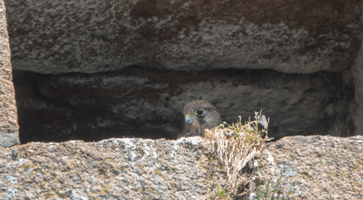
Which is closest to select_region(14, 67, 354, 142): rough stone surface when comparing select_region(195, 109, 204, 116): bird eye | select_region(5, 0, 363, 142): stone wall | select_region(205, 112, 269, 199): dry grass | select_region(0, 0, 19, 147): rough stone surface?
select_region(5, 0, 363, 142): stone wall

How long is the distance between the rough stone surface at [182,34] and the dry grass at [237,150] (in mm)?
982

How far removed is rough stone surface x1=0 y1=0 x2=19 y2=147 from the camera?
2.09 m

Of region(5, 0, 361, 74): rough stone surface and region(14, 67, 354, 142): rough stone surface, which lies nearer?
region(5, 0, 361, 74): rough stone surface

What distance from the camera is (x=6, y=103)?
85.4 inches

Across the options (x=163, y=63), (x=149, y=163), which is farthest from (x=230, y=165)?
(x=163, y=63)

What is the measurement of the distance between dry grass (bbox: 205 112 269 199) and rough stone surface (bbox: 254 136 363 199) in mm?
59

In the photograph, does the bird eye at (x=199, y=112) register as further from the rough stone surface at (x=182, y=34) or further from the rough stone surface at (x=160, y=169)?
the rough stone surface at (x=160, y=169)

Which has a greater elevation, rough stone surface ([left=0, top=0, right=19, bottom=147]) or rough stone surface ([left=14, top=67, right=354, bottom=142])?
rough stone surface ([left=14, top=67, right=354, bottom=142])

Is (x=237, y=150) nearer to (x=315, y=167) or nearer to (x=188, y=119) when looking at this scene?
(x=315, y=167)

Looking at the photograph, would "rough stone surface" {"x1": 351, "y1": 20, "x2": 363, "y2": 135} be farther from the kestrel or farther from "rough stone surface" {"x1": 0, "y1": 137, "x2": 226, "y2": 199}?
"rough stone surface" {"x1": 0, "y1": 137, "x2": 226, "y2": 199}

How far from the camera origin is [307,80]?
3629 millimetres

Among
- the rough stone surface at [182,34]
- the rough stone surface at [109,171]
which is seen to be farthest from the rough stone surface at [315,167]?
the rough stone surface at [182,34]

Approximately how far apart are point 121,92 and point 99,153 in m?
1.37

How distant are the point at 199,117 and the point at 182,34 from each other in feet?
2.82
